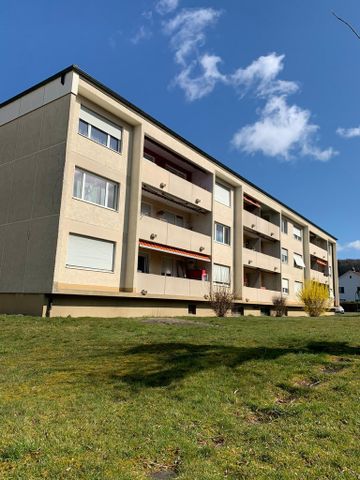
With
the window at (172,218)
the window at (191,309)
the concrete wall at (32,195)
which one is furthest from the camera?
the window at (172,218)

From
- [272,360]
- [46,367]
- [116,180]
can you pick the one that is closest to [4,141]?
[116,180]

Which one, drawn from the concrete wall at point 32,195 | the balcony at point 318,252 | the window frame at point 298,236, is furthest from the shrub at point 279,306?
the concrete wall at point 32,195

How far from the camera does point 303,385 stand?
6898 millimetres

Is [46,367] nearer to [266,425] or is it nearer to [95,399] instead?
[95,399]

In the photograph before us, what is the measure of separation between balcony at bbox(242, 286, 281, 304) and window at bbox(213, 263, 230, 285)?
2029 millimetres

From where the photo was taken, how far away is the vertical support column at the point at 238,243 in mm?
31516

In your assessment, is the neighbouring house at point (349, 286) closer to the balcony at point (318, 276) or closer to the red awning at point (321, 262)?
the red awning at point (321, 262)

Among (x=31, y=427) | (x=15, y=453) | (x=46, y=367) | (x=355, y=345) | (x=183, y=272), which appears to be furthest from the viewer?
(x=183, y=272)

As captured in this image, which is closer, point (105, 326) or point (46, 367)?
point (46, 367)

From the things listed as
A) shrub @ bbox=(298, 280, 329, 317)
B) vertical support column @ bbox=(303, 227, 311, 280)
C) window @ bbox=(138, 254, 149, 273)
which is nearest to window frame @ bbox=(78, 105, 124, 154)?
window @ bbox=(138, 254, 149, 273)

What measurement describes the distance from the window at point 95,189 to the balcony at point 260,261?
50.3ft

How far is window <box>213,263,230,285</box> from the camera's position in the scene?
29484 mm

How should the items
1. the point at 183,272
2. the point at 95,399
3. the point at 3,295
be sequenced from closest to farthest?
the point at 95,399 < the point at 3,295 < the point at 183,272

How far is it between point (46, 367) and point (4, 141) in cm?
1736
